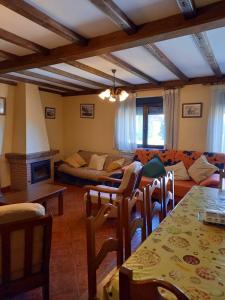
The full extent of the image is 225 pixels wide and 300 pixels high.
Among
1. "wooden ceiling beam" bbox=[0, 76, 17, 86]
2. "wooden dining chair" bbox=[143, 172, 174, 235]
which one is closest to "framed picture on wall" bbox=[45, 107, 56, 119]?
"wooden ceiling beam" bbox=[0, 76, 17, 86]

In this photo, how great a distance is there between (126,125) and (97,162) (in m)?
1.12

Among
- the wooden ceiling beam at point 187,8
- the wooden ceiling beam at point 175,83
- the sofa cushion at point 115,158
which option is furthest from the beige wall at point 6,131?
the wooden ceiling beam at point 187,8

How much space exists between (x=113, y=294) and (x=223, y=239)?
73cm

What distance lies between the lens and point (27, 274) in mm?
1685

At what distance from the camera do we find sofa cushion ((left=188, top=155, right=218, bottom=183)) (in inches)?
153

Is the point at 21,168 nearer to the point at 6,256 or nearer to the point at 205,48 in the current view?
the point at 6,256

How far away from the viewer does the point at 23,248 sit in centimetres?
162

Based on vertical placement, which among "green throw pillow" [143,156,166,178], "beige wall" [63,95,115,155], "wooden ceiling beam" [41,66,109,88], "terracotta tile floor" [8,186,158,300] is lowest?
"terracotta tile floor" [8,186,158,300]

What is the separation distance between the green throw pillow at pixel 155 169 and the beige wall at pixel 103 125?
877mm

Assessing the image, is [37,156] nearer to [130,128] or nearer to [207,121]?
[130,128]

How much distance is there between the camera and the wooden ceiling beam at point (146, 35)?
1.91 m

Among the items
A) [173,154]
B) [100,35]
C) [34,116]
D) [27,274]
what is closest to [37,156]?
[34,116]

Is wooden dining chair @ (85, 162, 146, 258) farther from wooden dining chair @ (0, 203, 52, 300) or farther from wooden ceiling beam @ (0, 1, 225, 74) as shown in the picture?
wooden ceiling beam @ (0, 1, 225, 74)

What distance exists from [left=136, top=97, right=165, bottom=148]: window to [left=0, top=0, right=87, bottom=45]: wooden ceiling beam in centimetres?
290
